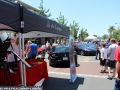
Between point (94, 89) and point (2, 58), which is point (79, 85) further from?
point (2, 58)

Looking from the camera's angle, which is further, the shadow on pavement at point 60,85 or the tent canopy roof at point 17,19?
the shadow on pavement at point 60,85

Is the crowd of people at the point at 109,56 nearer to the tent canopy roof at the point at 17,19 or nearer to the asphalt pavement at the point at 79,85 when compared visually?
the asphalt pavement at the point at 79,85

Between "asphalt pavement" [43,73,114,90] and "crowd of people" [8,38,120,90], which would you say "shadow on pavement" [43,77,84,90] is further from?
"crowd of people" [8,38,120,90]

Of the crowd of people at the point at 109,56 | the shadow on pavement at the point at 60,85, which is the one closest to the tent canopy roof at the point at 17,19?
the crowd of people at the point at 109,56

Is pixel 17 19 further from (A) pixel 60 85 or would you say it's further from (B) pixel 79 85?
(B) pixel 79 85

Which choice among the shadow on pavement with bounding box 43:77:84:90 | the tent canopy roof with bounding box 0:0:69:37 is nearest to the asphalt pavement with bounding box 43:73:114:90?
the shadow on pavement with bounding box 43:77:84:90

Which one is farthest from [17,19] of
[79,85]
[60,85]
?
[79,85]

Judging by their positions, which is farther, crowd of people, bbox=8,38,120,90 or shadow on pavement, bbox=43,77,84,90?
shadow on pavement, bbox=43,77,84,90

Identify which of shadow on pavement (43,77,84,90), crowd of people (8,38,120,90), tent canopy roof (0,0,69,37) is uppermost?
tent canopy roof (0,0,69,37)

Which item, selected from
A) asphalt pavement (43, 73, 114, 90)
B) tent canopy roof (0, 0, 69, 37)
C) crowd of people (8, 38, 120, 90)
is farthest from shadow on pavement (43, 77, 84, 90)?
tent canopy roof (0, 0, 69, 37)

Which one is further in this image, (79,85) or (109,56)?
(109,56)

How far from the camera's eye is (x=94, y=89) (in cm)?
593

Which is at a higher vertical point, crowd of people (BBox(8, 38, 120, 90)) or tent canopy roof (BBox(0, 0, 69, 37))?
tent canopy roof (BBox(0, 0, 69, 37))

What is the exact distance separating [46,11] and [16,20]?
111ft
